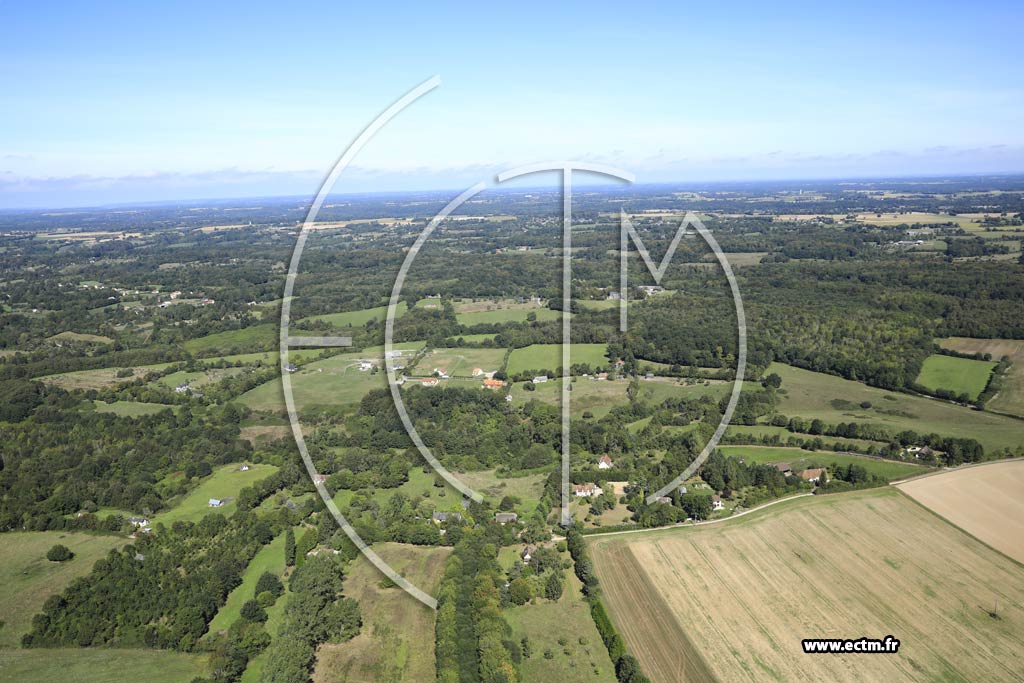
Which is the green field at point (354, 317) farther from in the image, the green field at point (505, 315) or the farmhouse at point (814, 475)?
the farmhouse at point (814, 475)

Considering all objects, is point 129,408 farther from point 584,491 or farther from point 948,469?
point 948,469

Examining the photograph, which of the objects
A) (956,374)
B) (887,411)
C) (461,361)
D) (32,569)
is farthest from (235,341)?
(956,374)

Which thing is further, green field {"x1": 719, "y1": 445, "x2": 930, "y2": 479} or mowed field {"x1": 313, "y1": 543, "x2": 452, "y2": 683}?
green field {"x1": 719, "y1": 445, "x2": 930, "y2": 479}

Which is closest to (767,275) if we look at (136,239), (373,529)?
(373,529)

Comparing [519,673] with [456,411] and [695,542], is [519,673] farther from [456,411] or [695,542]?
[456,411]

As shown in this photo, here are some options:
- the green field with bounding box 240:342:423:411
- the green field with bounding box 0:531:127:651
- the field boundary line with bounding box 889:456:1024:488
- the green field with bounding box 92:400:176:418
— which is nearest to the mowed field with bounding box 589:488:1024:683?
the field boundary line with bounding box 889:456:1024:488

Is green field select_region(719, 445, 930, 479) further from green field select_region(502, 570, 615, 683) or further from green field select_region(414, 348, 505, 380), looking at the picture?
green field select_region(414, 348, 505, 380)
